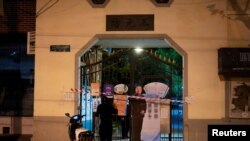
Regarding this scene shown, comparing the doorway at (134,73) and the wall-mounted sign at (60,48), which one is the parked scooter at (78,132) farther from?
the wall-mounted sign at (60,48)

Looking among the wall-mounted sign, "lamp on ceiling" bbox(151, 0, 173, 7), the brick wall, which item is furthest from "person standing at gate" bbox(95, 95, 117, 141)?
the brick wall

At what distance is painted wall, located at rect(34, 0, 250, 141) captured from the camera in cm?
1132

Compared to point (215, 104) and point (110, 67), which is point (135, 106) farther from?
point (215, 104)

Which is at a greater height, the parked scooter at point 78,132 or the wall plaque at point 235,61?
the wall plaque at point 235,61

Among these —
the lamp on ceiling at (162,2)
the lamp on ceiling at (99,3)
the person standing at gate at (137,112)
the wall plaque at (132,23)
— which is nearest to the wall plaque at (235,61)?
the lamp on ceiling at (162,2)

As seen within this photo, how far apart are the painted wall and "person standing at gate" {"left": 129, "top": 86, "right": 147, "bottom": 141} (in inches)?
60.6

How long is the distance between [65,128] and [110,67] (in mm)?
2607

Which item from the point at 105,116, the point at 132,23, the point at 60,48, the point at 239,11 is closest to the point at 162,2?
the point at 132,23

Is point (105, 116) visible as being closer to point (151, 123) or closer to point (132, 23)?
point (151, 123)

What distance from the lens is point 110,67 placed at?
42.1ft

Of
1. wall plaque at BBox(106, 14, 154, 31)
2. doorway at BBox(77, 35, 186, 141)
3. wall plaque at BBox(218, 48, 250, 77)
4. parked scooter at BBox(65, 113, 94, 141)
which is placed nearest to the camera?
parked scooter at BBox(65, 113, 94, 141)

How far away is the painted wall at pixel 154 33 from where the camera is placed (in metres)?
11.3

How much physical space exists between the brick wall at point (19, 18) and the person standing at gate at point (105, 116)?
3.59m

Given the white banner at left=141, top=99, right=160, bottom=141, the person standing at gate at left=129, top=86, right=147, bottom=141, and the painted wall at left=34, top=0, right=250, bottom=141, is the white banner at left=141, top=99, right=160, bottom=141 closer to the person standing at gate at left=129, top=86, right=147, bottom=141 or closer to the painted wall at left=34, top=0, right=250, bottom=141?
the person standing at gate at left=129, top=86, right=147, bottom=141
